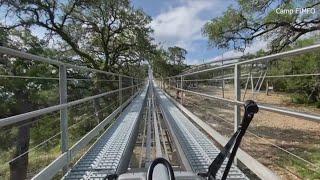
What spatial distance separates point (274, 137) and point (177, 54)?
4324 cm

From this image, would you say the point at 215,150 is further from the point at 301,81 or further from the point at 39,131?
the point at 301,81

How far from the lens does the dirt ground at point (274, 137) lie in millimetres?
5805

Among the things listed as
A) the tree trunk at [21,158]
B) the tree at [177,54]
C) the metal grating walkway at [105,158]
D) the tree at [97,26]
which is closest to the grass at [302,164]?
the metal grating walkway at [105,158]

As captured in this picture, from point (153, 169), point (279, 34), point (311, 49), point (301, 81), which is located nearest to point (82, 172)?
point (153, 169)

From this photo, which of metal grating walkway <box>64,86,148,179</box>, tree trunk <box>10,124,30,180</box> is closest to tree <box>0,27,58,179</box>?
tree trunk <box>10,124,30,180</box>

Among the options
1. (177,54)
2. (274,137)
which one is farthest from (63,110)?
(177,54)

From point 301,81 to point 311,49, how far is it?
17908mm

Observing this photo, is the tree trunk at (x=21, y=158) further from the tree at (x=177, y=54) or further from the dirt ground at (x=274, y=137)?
the tree at (x=177, y=54)

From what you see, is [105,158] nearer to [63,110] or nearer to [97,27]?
[63,110]

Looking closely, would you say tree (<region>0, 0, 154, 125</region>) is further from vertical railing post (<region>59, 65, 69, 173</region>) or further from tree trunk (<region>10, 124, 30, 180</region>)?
vertical railing post (<region>59, 65, 69, 173</region>)

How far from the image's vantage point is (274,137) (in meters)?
9.95

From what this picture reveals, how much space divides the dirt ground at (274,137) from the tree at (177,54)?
36.9m

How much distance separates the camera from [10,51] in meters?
2.21

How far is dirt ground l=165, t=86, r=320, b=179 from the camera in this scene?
580cm
